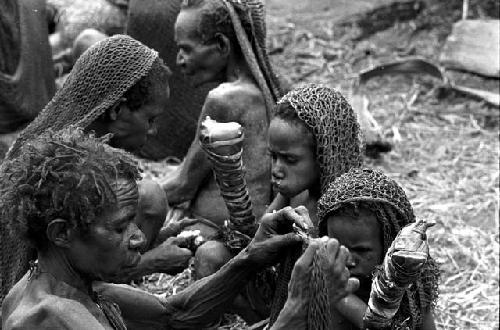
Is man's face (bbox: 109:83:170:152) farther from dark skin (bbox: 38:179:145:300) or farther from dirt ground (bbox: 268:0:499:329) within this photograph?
dirt ground (bbox: 268:0:499:329)

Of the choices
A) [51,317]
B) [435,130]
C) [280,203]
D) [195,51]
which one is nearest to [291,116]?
[280,203]

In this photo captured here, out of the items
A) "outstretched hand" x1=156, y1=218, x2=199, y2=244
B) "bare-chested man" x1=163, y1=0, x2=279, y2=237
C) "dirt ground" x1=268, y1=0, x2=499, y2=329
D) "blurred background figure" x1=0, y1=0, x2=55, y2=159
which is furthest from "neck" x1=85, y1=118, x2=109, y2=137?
"dirt ground" x1=268, y1=0, x2=499, y2=329

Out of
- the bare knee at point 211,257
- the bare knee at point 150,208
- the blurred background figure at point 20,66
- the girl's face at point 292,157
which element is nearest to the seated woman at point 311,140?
the girl's face at point 292,157

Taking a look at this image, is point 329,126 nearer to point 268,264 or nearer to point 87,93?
point 268,264

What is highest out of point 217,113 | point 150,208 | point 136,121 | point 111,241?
point 111,241

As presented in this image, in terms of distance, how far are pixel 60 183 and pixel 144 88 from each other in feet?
5.13

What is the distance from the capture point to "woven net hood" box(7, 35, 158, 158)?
4.56 metres

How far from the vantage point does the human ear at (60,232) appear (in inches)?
127

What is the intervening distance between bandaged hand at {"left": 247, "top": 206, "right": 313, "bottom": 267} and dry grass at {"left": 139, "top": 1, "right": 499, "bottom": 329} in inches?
45.0

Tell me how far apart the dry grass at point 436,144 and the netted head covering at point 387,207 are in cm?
130

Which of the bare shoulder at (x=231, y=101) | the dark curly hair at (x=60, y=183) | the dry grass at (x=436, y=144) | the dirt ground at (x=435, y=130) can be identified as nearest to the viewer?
the dark curly hair at (x=60, y=183)

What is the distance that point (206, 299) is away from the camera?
4285mm

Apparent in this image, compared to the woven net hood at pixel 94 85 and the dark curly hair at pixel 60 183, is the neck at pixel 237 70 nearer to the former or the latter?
the woven net hood at pixel 94 85

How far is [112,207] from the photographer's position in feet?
10.8
